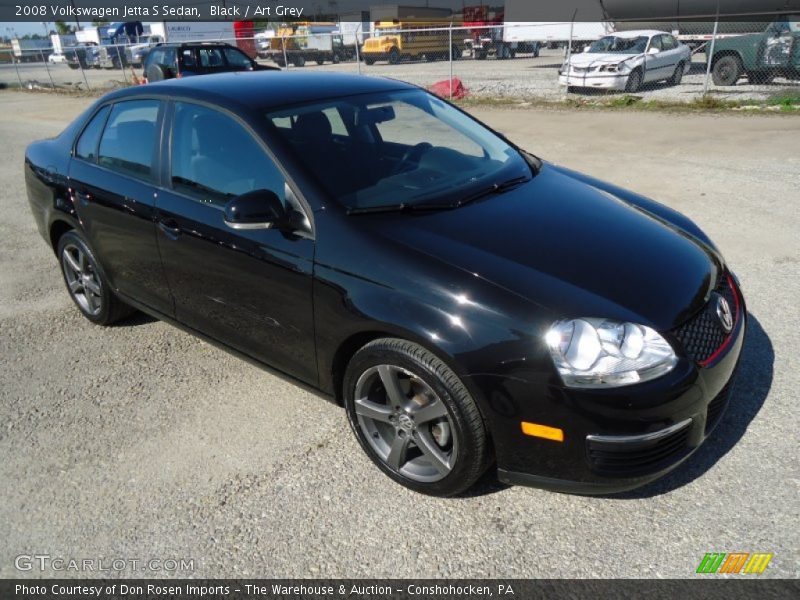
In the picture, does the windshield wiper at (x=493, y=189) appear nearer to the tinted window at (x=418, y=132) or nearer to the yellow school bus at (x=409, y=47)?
the tinted window at (x=418, y=132)

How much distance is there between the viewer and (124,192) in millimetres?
3596

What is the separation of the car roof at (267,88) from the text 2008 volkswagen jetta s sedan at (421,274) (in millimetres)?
18

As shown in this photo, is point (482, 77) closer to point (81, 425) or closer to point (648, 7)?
point (648, 7)

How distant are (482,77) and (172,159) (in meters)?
19.7

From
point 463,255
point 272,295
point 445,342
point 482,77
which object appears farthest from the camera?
point 482,77

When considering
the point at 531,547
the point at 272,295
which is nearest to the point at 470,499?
the point at 531,547

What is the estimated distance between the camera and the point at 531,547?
241 cm

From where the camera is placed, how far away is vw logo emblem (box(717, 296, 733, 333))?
8.64ft

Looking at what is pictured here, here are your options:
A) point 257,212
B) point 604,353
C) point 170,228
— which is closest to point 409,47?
point 170,228

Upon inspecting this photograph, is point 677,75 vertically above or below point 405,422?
above

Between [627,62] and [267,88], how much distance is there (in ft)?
45.7

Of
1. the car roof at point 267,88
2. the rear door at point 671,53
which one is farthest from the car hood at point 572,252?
the rear door at point 671,53

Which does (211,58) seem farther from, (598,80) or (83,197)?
(83,197)

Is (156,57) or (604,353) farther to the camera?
(156,57)
